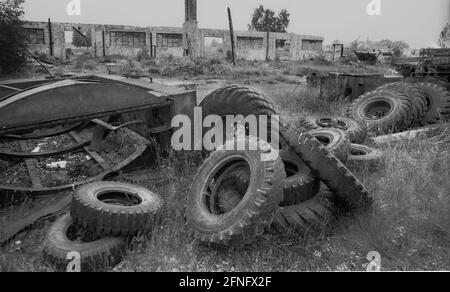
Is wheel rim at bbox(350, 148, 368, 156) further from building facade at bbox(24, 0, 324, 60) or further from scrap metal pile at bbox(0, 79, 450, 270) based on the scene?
building facade at bbox(24, 0, 324, 60)

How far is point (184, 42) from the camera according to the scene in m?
27.2

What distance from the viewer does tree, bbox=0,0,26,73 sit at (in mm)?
14609

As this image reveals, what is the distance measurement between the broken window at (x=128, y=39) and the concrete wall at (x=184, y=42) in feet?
0.55

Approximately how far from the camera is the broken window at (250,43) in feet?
103

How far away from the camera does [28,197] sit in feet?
11.5

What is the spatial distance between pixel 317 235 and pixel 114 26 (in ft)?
92.5

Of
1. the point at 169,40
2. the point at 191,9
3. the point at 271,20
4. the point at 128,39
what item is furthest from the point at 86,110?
the point at 271,20

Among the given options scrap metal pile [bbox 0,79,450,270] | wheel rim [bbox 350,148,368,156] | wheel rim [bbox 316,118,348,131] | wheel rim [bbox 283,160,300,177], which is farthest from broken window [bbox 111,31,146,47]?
wheel rim [bbox 283,160,300,177]

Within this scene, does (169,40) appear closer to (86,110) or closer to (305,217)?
(86,110)

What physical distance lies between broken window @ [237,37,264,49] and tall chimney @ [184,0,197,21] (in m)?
5.86

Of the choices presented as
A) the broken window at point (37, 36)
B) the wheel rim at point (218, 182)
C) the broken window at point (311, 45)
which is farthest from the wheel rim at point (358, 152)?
the broken window at point (311, 45)

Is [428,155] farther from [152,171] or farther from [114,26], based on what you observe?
[114,26]

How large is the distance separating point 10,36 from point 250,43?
20.8 meters
